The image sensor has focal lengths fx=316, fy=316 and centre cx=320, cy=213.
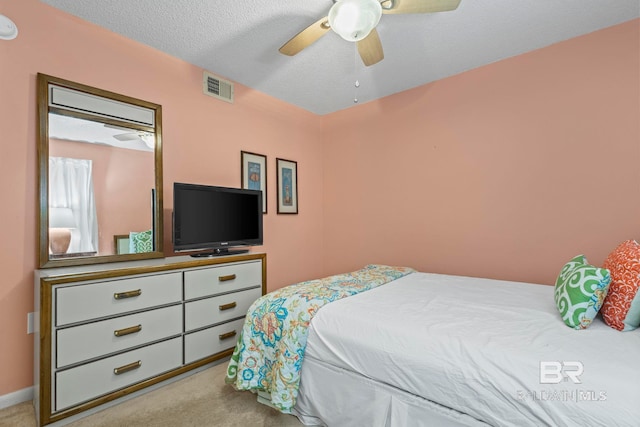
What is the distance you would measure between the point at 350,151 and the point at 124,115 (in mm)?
2399

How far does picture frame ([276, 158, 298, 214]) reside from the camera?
11.9ft

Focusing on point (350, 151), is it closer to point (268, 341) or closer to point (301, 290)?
point (301, 290)

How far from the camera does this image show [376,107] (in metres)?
3.66

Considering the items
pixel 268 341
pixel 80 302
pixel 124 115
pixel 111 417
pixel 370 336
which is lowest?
pixel 111 417

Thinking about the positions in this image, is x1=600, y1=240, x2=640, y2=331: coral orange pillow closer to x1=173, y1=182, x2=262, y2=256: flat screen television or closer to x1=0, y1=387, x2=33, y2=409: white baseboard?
x1=173, y1=182, x2=262, y2=256: flat screen television

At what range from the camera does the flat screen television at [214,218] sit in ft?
8.04

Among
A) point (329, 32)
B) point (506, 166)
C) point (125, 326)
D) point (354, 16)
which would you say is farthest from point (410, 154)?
point (125, 326)

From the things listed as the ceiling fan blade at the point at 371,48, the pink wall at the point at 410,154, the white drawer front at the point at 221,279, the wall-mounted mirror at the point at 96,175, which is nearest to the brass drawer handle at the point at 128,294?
the white drawer front at the point at 221,279

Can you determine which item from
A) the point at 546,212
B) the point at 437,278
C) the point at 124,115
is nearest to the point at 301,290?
the point at 437,278

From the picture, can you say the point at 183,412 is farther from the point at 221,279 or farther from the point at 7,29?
the point at 7,29

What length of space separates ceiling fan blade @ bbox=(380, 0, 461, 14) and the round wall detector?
86.7 inches

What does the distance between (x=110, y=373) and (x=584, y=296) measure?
8.35 ft

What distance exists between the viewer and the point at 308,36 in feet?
6.38

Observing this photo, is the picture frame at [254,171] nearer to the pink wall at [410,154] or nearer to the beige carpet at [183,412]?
the pink wall at [410,154]
